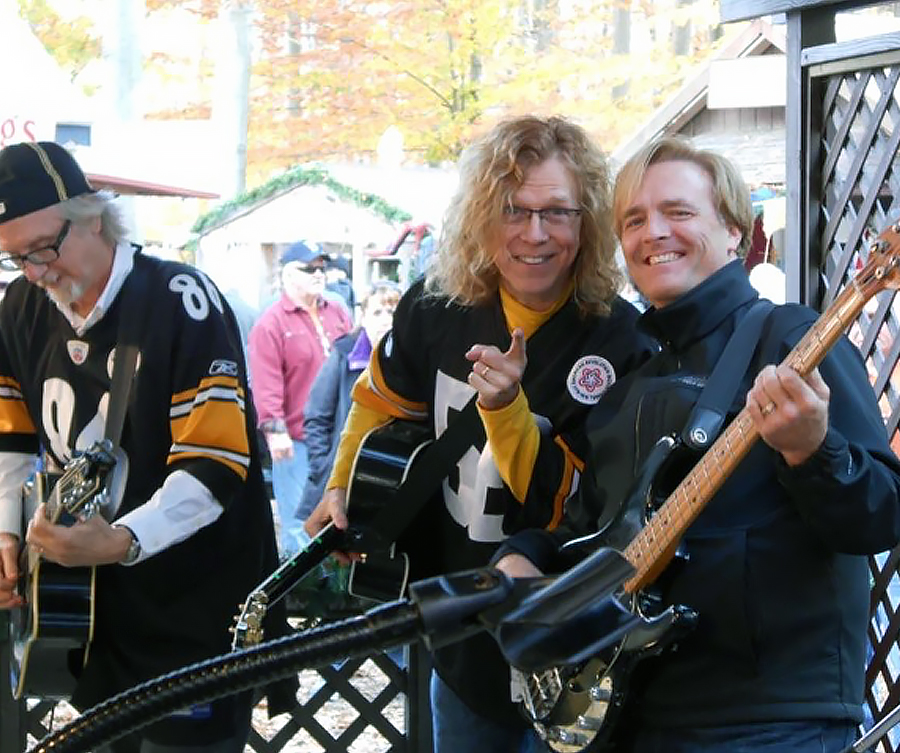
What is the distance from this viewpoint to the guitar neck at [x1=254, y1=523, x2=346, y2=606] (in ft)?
9.43

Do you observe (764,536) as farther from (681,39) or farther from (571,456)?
(681,39)

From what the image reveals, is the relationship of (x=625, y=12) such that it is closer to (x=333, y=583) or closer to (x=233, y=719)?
(x=333, y=583)

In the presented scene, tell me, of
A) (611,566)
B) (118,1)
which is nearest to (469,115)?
(118,1)

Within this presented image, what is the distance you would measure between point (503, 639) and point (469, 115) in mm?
14808

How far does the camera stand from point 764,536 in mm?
2020

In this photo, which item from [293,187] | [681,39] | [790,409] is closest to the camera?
[790,409]

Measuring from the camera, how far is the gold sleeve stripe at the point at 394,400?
3.00 metres

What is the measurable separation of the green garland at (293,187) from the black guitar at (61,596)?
1097cm

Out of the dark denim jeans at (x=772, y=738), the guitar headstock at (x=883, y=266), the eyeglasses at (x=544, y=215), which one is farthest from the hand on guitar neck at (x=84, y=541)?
the guitar headstock at (x=883, y=266)

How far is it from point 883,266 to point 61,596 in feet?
6.08

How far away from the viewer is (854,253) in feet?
10.7

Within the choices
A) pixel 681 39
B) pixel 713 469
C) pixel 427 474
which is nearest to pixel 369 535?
pixel 427 474

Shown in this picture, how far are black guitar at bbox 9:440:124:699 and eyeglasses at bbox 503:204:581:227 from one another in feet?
3.15

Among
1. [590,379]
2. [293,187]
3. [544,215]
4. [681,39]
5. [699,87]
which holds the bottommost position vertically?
[590,379]
